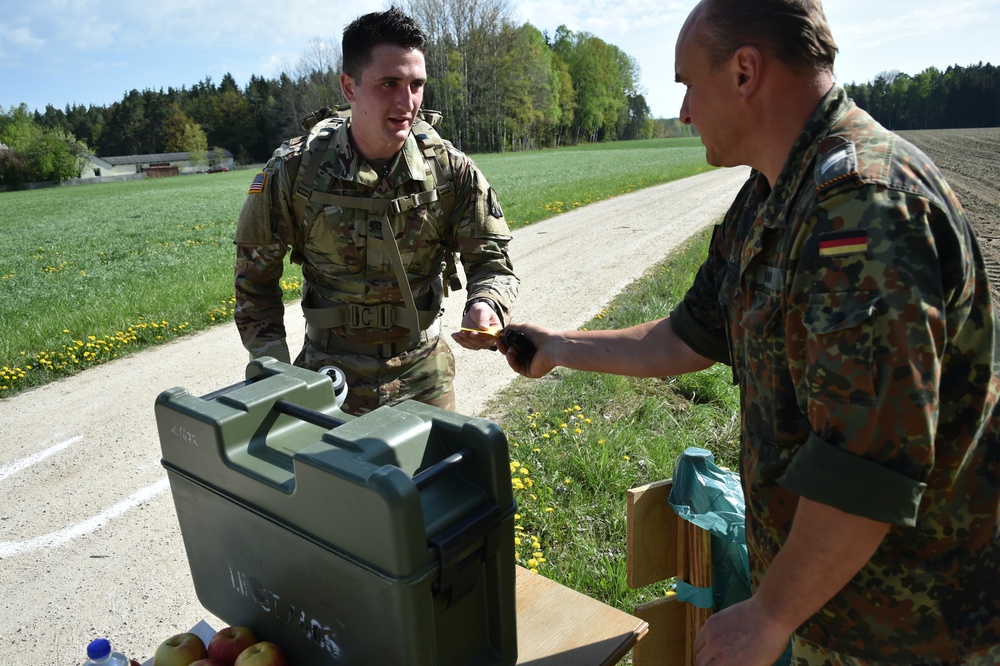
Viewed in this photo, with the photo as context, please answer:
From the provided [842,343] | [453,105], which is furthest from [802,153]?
[453,105]

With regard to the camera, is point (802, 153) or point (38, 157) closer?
point (802, 153)

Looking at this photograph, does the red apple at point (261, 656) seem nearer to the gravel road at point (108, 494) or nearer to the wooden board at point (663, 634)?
the wooden board at point (663, 634)

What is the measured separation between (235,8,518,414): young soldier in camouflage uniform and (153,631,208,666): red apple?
1.53m

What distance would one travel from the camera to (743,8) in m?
1.41

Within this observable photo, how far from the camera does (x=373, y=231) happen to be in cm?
305

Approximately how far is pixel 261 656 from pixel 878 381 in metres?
1.25

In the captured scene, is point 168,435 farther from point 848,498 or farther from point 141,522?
point 141,522

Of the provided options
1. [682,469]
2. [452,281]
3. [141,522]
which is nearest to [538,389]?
[452,281]

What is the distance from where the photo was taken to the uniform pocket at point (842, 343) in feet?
3.80

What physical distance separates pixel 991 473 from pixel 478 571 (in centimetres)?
99

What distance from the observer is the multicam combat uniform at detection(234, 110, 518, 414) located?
304 cm

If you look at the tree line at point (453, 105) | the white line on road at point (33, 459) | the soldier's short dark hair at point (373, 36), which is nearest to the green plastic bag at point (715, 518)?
the soldier's short dark hair at point (373, 36)

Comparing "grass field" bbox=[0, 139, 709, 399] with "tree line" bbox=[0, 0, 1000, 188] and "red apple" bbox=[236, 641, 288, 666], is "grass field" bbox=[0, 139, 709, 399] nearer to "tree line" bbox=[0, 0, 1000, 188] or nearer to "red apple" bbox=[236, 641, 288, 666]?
"red apple" bbox=[236, 641, 288, 666]

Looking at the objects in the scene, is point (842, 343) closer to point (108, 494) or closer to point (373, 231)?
point (373, 231)
